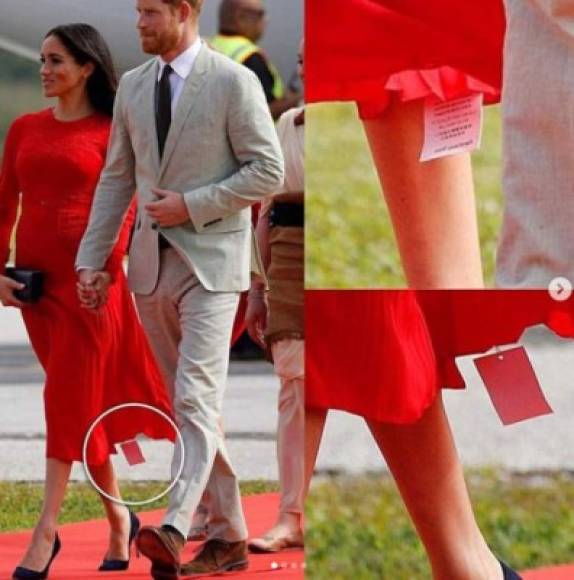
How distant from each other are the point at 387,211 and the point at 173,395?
0.88m

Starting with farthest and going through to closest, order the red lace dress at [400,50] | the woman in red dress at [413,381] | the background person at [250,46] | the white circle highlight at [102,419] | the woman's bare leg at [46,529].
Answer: the woman's bare leg at [46,529] < the white circle highlight at [102,419] < the background person at [250,46] < the woman in red dress at [413,381] < the red lace dress at [400,50]

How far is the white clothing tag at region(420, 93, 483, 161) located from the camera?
14.6 feet

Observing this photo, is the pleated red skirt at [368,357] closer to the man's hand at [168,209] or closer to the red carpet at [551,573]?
the red carpet at [551,573]

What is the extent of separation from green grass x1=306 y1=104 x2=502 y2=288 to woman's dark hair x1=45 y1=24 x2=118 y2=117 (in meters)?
0.74

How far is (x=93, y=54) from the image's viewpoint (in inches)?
200

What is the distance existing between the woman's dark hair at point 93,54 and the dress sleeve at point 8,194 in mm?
221

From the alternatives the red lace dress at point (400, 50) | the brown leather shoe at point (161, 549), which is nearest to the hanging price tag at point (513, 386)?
the red lace dress at point (400, 50)

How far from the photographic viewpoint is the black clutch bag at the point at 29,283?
5223 mm

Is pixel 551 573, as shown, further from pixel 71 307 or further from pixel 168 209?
pixel 71 307

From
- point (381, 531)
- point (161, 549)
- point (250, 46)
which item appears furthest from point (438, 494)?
point (250, 46)

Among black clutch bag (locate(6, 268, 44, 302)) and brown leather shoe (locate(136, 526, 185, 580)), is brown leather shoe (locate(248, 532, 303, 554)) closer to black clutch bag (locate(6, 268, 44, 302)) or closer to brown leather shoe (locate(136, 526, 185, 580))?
brown leather shoe (locate(136, 526, 185, 580))

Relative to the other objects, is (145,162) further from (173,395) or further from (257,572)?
(257,572)

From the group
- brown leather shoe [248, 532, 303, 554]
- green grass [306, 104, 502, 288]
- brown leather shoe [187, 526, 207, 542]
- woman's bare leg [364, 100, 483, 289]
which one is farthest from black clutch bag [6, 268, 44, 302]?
woman's bare leg [364, 100, 483, 289]

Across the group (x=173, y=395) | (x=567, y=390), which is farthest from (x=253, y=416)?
(x=567, y=390)
